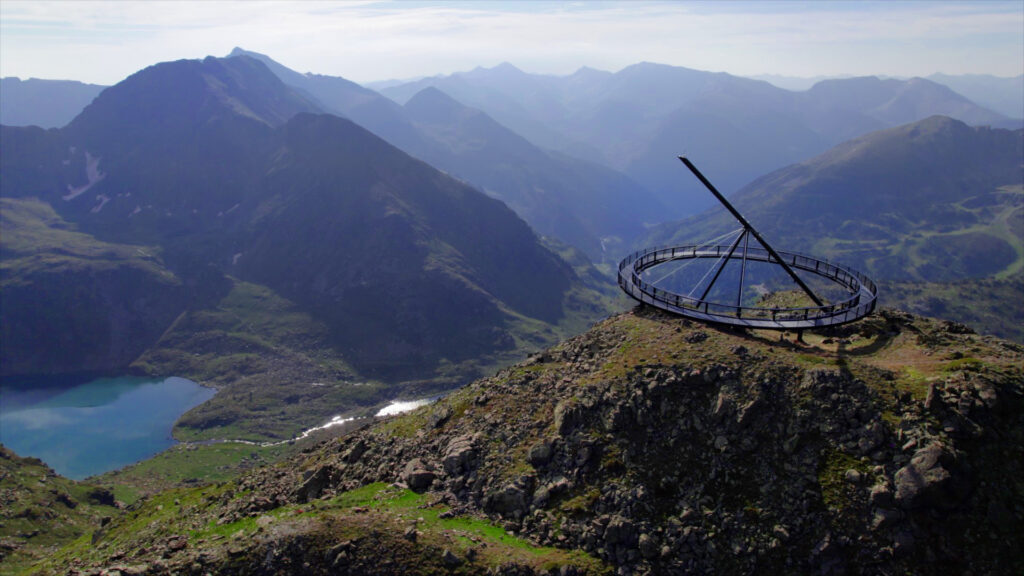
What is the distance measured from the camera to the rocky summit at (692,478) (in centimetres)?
4056

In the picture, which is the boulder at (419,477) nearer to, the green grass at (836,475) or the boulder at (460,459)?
the boulder at (460,459)

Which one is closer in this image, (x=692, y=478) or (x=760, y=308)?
(x=692, y=478)

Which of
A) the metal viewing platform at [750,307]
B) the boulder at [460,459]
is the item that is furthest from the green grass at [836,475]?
the boulder at [460,459]

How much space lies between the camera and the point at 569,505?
46.2m

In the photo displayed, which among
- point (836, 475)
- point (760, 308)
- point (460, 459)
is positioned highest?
point (760, 308)

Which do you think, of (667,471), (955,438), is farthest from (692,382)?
(955,438)

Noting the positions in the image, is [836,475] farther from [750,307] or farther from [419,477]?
[419,477]

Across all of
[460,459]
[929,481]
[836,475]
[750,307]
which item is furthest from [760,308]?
[460,459]

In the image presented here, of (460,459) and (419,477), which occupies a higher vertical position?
(460,459)

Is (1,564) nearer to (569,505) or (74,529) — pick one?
(74,529)

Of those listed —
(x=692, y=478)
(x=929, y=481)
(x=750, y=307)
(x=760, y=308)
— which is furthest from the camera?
(x=750, y=307)

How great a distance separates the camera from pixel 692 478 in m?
45.4

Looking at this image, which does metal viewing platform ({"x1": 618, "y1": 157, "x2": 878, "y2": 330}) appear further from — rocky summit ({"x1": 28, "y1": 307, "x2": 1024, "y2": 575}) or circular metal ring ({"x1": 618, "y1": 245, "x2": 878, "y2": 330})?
rocky summit ({"x1": 28, "y1": 307, "x2": 1024, "y2": 575})

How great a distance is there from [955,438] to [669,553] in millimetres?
21534
